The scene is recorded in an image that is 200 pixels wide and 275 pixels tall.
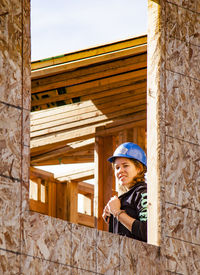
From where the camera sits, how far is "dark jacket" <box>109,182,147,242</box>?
8.16 metres

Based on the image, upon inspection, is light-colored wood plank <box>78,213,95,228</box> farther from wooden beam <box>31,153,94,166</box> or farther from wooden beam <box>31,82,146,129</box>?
wooden beam <box>31,82,146,129</box>

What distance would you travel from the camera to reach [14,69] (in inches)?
274

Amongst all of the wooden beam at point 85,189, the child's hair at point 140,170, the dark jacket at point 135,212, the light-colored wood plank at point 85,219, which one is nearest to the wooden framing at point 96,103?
the light-colored wood plank at point 85,219

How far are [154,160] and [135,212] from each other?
608 mm

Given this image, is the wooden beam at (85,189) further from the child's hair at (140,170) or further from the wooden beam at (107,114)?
the child's hair at (140,170)

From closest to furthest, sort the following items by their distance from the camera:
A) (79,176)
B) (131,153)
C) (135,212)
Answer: (135,212), (131,153), (79,176)

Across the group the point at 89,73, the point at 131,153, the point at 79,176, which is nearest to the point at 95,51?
the point at 89,73

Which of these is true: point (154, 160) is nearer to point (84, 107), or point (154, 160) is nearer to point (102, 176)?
point (102, 176)

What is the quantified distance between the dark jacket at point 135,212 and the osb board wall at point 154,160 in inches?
11.1

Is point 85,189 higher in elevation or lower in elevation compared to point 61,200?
higher

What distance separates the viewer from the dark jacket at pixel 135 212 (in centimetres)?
816

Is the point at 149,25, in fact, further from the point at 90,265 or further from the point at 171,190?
the point at 90,265

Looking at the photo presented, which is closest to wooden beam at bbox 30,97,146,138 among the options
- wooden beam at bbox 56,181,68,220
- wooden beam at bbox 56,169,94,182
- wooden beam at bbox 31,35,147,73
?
wooden beam at bbox 31,35,147,73

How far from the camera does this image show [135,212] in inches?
331
